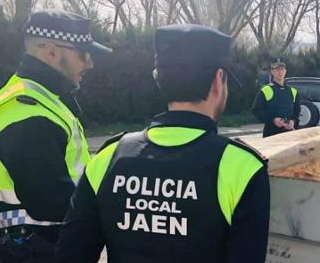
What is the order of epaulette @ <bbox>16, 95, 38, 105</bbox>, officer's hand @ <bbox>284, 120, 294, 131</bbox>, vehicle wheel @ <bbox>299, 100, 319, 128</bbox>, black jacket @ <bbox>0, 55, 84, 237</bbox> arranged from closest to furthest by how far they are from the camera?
black jacket @ <bbox>0, 55, 84, 237</bbox> < epaulette @ <bbox>16, 95, 38, 105</bbox> < officer's hand @ <bbox>284, 120, 294, 131</bbox> < vehicle wheel @ <bbox>299, 100, 319, 128</bbox>

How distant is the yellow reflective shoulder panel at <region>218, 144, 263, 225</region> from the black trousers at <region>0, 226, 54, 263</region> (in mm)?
1091

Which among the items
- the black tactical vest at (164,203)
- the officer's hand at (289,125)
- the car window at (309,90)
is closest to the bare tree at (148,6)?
the car window at (309,90)

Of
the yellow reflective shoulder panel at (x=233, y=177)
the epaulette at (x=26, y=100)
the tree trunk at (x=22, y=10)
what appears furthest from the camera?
the tree trunk at (x=22, y=10)

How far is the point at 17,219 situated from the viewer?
258 centimetres

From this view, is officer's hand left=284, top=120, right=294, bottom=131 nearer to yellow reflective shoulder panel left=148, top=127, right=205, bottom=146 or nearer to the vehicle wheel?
the vehicle wheel

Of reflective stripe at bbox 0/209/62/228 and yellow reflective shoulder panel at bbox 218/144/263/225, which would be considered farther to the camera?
reflective stripe at bbox 0/209/62/228

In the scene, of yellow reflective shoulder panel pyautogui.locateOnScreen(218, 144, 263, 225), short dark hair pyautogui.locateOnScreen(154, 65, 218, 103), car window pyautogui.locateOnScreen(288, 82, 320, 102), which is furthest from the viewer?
car window pyautogui.locateOnScreen(288, 82, 320, 102)

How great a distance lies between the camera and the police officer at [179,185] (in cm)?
169

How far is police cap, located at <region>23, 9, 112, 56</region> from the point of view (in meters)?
2.74

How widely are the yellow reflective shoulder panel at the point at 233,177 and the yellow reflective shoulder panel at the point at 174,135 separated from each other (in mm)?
126

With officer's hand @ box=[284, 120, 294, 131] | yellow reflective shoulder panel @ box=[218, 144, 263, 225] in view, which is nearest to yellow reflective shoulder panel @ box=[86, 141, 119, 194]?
yellow reflective shoulder panel @ box=[218, 144, 263, 225]

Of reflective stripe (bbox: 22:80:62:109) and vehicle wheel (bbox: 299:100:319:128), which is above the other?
reflective stripe (bbox: 22:80:62:109)

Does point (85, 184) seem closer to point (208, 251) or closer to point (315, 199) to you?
point (208, 251)

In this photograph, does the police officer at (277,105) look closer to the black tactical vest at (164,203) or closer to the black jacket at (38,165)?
the black jacket at (38,165)
